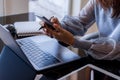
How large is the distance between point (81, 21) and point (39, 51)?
1.45 ft

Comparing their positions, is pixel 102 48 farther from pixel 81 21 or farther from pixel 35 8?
pixel 35 8

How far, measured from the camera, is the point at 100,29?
131 centimetres

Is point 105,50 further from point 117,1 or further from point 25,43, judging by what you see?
point 25,43

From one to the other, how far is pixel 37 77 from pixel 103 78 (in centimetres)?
28

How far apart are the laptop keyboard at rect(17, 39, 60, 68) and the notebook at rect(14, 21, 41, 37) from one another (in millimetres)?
123

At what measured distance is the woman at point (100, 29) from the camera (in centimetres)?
104

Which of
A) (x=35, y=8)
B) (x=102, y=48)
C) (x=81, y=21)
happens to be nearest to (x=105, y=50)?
(x=102, y=48)

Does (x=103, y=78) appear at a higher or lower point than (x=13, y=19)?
lower

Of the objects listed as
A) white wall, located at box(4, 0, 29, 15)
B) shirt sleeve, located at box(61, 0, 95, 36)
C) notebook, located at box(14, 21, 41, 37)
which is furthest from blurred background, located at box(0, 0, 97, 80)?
shirt sleeve, located at box(61, 0, 95, 36)

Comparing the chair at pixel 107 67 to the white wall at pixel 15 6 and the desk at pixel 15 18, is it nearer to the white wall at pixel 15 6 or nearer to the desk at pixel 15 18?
the desk at pixel 15 18

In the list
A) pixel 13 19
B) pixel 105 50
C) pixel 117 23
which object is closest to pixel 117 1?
pixel 117 23

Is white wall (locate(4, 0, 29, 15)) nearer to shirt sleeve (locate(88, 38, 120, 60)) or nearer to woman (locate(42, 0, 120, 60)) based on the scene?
woman (locate(42, 0, 120, 60))

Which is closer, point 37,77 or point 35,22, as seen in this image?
point 37,77

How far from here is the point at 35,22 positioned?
1440mm
